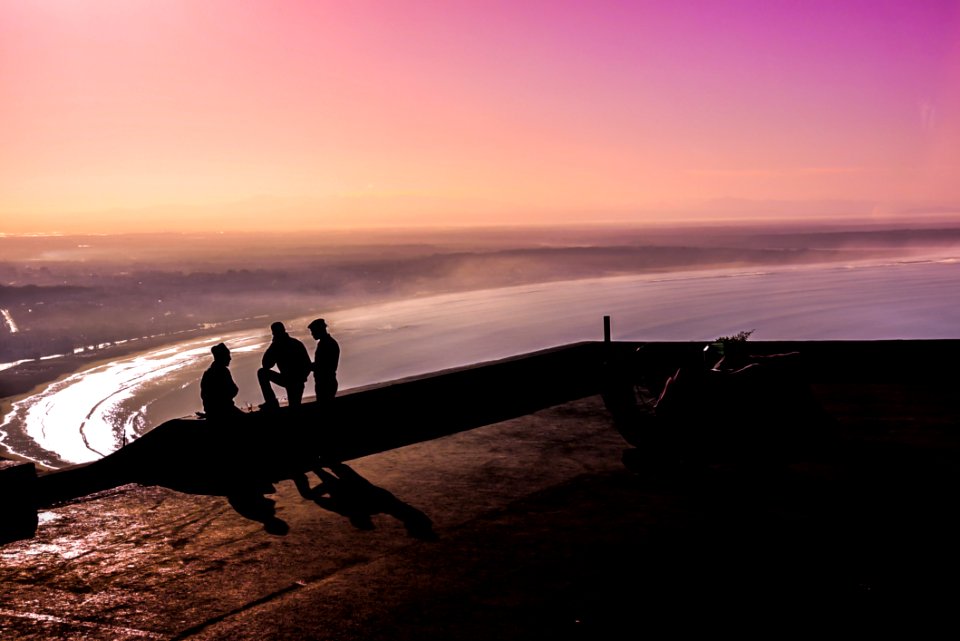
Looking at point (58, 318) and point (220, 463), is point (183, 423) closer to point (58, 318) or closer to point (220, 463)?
point (220, 463)

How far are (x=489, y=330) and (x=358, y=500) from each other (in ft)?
295

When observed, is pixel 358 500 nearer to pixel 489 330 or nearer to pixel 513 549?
pixel 513 549

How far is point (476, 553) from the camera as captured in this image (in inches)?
280

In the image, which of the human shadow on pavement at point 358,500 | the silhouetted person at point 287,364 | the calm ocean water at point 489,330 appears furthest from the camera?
the calm ocean water at point 489,330

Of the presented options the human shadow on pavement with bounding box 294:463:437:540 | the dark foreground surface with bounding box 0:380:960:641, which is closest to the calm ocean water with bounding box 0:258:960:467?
the human shadow on pavement with bounding box 294:463:437:540

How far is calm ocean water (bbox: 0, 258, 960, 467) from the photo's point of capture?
54.5m

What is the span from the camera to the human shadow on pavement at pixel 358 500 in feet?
26.1

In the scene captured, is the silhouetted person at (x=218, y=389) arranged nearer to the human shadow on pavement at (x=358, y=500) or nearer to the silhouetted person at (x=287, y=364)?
the silhouetted person at (x=287, y=364)

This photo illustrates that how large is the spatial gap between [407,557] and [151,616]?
1920mm

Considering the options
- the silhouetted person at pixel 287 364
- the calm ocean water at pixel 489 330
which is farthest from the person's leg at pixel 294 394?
the calm ocean water at pixel 489 330

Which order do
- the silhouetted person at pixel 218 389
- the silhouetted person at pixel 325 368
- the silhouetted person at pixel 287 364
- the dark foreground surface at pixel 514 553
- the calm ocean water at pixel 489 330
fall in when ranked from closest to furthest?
the dark foreground surface at pixel 514 553 → the silhouetted person at pixel 218 389 → the silhouetted person at pixel 287 364 → the silhouetted person at pixel 325 368 → the calm ocean water at pixel 489 330

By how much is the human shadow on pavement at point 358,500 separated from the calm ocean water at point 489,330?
3364 cm

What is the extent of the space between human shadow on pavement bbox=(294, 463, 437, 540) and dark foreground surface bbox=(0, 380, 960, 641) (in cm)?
3

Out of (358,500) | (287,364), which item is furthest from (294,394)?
(358,500)
